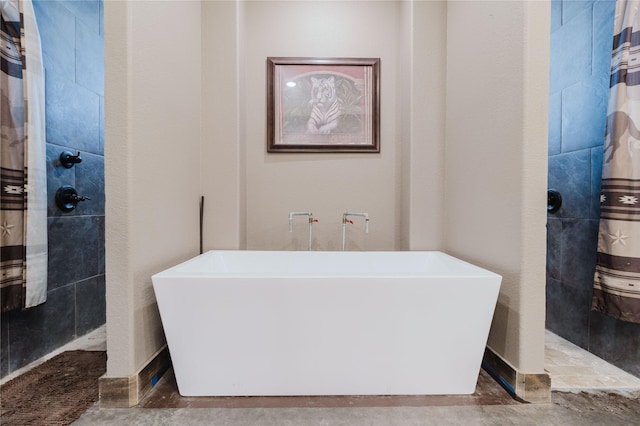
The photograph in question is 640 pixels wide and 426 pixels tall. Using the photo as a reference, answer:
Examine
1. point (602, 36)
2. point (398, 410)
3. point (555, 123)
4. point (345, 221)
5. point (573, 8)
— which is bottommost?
point (398, 410)

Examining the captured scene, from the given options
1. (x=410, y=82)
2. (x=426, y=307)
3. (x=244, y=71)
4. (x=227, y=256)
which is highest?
(x=244, y=71)

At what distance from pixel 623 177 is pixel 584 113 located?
60cm

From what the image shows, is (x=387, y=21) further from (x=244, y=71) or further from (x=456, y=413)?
(x=456, y=413)

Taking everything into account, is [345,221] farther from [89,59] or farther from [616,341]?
[89,59]

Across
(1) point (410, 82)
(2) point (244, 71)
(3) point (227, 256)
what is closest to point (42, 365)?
(3) point (227, 256)

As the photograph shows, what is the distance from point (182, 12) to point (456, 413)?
2.59 m

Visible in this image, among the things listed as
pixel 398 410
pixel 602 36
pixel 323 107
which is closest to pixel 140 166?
pixel 323 107

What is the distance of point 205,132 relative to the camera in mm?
2209

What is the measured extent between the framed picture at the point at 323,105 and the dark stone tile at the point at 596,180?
1364mm

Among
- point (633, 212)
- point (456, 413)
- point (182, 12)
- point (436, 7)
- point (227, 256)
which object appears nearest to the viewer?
point (456, 413)

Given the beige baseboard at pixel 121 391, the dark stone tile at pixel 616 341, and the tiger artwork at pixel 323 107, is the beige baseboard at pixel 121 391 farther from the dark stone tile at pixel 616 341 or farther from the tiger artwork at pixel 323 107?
the dark stone tile at pixel 616 341

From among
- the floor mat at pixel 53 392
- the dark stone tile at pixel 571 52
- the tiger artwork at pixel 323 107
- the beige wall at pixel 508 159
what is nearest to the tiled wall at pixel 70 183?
the floor mat at pixel 53 392

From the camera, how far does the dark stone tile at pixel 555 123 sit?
2.17 meters

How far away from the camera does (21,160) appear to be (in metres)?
1.66
